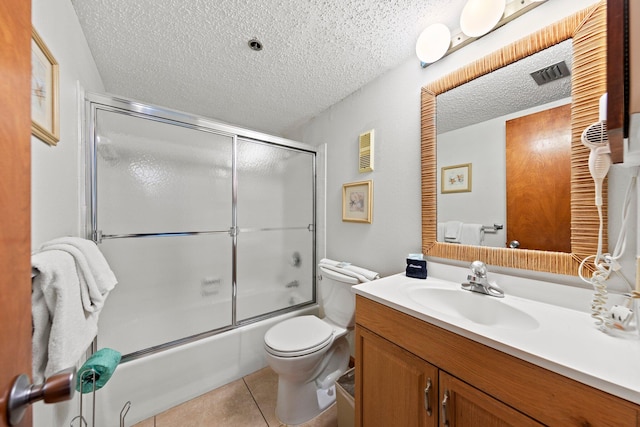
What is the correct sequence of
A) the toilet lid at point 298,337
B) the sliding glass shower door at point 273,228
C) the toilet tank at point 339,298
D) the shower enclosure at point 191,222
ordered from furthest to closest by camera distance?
the sliding glass shower door at point 273,228 → the toilet tank at point 339,298 → the shower enclosure at point 191,222 → the toilet lid at point 298,337

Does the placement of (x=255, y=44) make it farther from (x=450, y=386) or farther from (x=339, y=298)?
(x=450, y=386)

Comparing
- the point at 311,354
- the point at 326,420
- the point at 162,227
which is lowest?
the point at 326,420

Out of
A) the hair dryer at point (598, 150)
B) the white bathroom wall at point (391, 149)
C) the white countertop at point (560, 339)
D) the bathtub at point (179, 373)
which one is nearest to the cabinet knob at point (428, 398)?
the white countertop at point (560, 339)

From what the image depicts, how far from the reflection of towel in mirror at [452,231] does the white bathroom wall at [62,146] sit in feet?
5.50

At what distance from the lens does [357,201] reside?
1.76 meters

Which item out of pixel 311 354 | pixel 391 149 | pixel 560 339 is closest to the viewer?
pixel 560 339

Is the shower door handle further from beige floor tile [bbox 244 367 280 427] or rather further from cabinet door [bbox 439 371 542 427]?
beige floor tile [bbox 244 367 280 427]

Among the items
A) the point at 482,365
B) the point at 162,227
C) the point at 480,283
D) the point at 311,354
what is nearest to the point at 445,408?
the point at 482,365

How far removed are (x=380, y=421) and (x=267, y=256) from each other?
1409 mm

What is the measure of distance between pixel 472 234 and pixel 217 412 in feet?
5.89

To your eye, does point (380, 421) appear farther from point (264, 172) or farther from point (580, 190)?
point (264, 172)

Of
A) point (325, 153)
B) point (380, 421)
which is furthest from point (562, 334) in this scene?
point (325, 153)

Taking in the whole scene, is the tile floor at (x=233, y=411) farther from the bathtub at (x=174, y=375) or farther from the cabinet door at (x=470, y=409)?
the cabinet door at (x=470, y=409)

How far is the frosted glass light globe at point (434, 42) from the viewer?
1.15 metres
